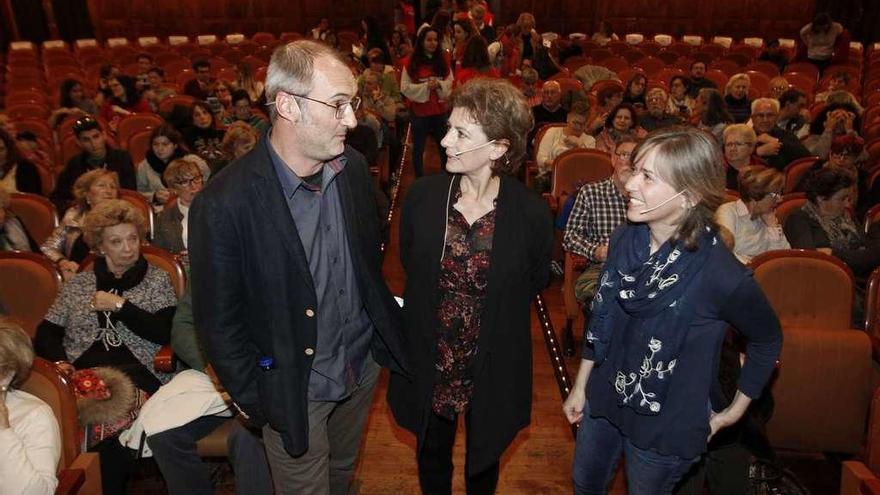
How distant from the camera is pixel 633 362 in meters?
1.91

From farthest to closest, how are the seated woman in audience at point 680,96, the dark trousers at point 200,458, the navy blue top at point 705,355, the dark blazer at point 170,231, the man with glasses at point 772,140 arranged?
the seated woman in audience at point 680,96 < the man with glasses at point 772,140 < the dark blazer at point 170,231 < the dark trousers at point 200,458 < the navy blue top at point 705,355

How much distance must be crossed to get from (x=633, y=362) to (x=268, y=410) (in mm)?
1008

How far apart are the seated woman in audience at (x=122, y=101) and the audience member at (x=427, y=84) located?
11.3 feet

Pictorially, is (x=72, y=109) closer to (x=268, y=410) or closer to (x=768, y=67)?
(x=268, y=410)

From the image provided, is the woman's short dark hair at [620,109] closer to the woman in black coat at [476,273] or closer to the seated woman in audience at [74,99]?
the woman in black coat at [476,273]

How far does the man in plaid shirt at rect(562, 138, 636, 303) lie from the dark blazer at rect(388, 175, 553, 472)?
84cm

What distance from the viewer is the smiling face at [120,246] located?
283 cm

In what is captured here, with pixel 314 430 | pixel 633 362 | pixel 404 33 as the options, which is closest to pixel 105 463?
pixel 314 430

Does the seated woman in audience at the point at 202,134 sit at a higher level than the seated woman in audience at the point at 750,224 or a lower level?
lower

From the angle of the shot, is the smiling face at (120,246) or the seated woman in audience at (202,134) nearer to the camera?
the smiling face at (120,246)

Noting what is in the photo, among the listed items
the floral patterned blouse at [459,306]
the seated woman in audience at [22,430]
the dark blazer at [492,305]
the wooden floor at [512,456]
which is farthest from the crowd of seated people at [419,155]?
the floral patterned blouse at [459,306]

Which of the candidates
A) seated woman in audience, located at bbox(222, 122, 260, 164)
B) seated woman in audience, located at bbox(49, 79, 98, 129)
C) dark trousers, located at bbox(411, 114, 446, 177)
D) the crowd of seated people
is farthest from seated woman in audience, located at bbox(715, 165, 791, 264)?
seated woman in audience, located at bbox(49, 79, 98, 129)

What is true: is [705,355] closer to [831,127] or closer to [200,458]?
[200,458]

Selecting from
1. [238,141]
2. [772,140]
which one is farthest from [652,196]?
[772,140]
